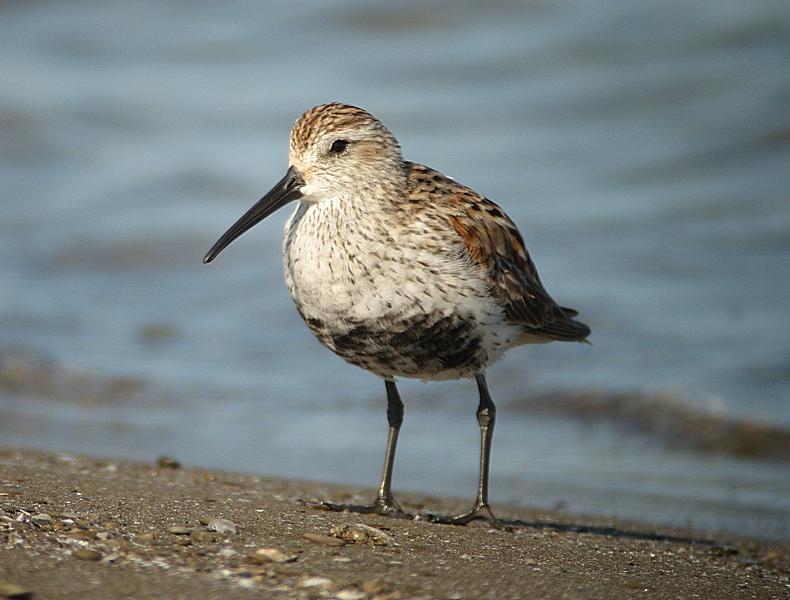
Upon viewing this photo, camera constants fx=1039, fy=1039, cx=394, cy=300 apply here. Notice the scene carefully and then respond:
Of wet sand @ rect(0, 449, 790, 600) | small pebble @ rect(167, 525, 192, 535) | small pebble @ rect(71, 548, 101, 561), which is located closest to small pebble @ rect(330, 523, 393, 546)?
wet sand @ rect(0, 449, 790, 600)

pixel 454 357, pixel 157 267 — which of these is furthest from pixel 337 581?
pixel 157 267

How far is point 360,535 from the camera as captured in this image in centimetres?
417

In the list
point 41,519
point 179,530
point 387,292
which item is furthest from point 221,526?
point 387,292

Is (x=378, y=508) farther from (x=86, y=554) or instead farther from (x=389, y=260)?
(x=86, y=554)

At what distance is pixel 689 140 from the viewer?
43.4 feet

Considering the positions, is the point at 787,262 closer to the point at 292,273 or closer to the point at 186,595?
the point at 292,273

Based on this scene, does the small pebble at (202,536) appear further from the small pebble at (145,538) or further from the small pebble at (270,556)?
the small pebble at (270,556)

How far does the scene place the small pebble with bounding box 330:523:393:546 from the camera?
13.6 ft

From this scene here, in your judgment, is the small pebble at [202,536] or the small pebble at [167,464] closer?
the small pebble at [202,536]

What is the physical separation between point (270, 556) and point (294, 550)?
18 centimetres

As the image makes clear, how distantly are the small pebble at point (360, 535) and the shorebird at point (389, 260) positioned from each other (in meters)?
0.90

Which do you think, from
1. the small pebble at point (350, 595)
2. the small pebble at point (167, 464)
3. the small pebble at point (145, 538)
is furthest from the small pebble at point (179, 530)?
the small pebble at point (167, 464)

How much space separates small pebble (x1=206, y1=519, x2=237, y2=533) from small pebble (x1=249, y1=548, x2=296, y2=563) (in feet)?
1.22

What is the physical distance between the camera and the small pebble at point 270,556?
370 centimetres
